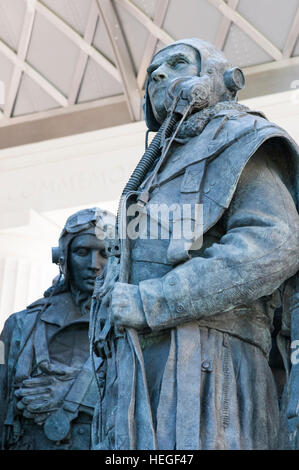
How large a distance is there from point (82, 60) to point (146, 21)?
1102 millimetres

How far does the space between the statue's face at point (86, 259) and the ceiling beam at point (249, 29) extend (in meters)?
6.56

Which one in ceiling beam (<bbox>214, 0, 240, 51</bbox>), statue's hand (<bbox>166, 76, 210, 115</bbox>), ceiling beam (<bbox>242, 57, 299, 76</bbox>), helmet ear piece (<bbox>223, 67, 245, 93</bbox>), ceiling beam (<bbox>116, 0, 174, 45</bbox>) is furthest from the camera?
ceiling beam (<bbox>116, 0, 174, 45</bbox>)

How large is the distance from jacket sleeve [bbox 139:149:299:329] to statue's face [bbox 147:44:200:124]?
0.90m

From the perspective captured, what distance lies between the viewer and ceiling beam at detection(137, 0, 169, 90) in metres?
13.4

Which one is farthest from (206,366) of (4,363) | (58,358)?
(4,363)

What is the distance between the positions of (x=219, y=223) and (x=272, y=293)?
359mm

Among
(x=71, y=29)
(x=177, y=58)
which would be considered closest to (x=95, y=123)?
(x=71, y=29)

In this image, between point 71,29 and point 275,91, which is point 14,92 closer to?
point 71,29

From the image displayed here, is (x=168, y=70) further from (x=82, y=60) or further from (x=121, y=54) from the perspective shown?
(x=82, y=60)

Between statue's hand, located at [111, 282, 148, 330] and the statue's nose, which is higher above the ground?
the statue's nose

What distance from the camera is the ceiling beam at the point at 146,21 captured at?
43.9 ft

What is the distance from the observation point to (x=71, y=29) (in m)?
14.0

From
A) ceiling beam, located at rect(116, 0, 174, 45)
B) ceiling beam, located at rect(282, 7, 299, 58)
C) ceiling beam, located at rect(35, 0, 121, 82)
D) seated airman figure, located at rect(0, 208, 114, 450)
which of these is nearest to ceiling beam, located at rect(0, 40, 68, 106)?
ceiling beam, located at rect(35, 0, 121, 82)

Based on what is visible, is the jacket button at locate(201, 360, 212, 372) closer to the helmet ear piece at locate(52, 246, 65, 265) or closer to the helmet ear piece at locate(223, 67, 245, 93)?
the helmet ear piece at locate(223, 67, 245, 93)
